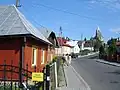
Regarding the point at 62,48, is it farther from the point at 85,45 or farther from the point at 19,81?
the point at 19,81

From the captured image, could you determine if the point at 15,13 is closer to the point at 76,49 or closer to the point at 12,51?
the point at 12,51

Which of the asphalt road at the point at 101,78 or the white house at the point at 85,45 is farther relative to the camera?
the white house at the point at 85,45

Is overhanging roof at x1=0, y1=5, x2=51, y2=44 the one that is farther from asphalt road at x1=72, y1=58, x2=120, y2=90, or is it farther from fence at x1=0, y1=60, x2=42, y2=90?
fence at x1=0, y1=60, x2=42, y2=90

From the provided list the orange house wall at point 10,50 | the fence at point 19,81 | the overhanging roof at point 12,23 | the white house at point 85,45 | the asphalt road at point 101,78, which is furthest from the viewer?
the white house at point 85,45

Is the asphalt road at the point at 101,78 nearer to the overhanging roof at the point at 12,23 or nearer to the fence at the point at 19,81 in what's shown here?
the overhanging roof at the point at 12,23

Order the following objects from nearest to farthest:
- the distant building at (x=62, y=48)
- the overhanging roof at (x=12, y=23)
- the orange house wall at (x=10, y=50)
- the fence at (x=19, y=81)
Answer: the fence at (x=19, y=81)
the overhanging roof at (x=12, y=23)
the orange house wall at (x=10, y=50)
the distant building at (x=62, y=48)

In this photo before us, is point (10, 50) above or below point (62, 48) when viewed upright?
below

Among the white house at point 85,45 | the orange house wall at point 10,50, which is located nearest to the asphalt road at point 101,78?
the orange house wall at point 10,50

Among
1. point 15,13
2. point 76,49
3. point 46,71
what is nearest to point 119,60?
point 15,13

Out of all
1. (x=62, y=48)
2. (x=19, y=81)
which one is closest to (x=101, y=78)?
(x=19, y=81)

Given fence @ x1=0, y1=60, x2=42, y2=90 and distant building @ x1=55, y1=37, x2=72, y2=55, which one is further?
distant building @ x1=55, y1=37, x2=72, y2=55

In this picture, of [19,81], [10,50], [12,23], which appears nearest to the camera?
[19,81]

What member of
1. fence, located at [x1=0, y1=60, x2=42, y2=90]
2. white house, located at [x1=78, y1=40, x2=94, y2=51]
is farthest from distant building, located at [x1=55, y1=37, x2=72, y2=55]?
fence, located at [x1=0, y1=60, x2=42, y2=90]

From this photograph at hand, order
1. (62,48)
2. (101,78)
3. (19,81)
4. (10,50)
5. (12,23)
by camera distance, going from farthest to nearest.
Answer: (62,48) < (101,78) < (12,23) < (10,50) < (19,81)
